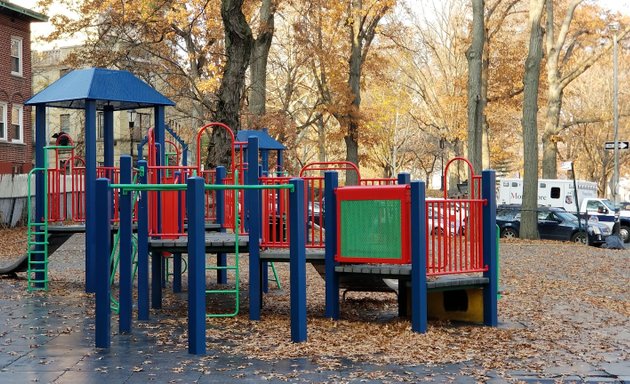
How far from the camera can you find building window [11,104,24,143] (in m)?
40.1

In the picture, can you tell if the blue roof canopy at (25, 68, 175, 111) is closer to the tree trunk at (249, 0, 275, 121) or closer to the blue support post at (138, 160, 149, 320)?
the blue support post at (138, 160, 149, 320)

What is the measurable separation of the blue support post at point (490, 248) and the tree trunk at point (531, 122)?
21016 mm

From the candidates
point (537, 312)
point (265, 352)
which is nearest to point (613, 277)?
point (537, 312)

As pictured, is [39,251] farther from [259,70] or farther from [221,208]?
[259,70]

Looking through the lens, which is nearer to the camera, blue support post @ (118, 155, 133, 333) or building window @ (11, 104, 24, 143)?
blue support post @ (118, 155, 133, 333)

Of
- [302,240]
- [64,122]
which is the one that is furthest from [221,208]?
[64,122]

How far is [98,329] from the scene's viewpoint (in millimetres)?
9336

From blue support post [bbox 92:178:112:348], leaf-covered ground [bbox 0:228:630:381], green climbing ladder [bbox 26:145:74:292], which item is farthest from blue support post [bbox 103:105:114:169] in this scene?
blue support post [bbox 92:178:112:348]

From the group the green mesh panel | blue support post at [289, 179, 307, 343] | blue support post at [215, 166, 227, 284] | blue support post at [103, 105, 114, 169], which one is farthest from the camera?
blue support post at [103, 105, 114, 169]

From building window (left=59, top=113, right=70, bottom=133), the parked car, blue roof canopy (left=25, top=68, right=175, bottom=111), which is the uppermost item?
building window (left=59, top=113, right=70, bottom=133)

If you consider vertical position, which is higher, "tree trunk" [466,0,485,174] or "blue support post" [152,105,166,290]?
"tree trunk" [466,0,485,174]

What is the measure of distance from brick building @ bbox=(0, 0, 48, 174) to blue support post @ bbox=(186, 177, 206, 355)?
32159 millimetres

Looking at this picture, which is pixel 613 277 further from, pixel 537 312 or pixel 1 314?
pixel 1 314

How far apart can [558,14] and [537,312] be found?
3421 centimetres
